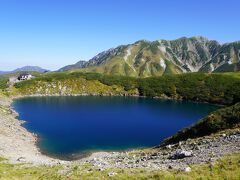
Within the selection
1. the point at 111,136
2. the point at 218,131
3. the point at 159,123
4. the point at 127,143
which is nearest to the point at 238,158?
the point at 218,131

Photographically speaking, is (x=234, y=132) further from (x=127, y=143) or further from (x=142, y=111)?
(x=142, y=111)

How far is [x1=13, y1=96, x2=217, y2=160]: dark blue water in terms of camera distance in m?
93.6

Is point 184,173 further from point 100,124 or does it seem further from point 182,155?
point 100,124

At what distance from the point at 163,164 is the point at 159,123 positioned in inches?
3853

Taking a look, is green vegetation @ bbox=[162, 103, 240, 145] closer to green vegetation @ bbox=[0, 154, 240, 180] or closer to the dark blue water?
green vegetation @ bbox=[0, 154, 240, 180]

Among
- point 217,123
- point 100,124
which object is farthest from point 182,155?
point 100,124

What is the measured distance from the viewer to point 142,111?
16900 centimetres

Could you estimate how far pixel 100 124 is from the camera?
129 m

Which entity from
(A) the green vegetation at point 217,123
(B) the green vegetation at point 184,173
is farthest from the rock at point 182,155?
(A) the green vegetation at point 217,123

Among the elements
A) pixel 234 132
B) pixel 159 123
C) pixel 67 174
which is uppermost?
pixel 234 132

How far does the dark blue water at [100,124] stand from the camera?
307ft

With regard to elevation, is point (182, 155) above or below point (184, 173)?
below

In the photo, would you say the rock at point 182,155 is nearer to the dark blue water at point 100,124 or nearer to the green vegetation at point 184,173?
the green vegetation at point 184,173

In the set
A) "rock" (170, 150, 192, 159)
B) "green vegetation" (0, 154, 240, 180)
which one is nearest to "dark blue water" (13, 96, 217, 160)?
"rock" (170, 150, 192, 159)
